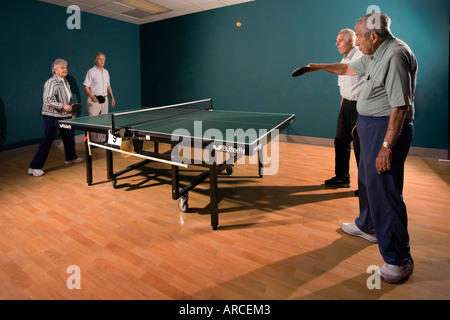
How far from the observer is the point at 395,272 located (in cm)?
162

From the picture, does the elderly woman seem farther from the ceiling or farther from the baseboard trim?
the ceiling

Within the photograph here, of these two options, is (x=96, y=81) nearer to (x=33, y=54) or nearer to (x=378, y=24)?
(x=33, y=54)

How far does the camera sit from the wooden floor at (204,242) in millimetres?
1627

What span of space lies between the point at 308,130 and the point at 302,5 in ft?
7.49

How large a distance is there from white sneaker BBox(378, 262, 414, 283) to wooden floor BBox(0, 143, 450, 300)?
43 millimetres

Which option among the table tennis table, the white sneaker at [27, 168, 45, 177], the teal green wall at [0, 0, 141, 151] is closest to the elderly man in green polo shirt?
the table tennis table

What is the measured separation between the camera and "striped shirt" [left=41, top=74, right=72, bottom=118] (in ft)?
11.6

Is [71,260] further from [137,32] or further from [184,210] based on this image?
[137,32]

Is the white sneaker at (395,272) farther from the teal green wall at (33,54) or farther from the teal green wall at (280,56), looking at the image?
the teal green wall at (33,54)

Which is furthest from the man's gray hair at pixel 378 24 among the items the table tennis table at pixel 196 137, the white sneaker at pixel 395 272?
the white sneaker at pixel 395 272

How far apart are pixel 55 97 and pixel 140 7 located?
2965 mm

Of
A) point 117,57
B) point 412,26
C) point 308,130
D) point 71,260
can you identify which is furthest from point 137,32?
point 71,260

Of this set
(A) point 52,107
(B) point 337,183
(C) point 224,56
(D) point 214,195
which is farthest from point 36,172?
(C) point 224,56
